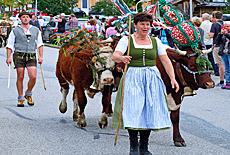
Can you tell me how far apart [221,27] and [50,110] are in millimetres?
5987

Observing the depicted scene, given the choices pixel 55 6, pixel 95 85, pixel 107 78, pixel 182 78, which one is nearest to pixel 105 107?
pixel 95 85

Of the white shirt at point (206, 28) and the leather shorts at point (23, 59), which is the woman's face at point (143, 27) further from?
the white shirt at point (206, 28)

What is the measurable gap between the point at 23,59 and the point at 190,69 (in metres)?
4.15

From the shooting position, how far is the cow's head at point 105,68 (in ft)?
22.5

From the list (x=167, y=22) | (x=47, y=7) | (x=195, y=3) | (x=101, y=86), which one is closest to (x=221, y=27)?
(x=167, y=22)

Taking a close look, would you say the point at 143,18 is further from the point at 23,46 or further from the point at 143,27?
the point at 23,46

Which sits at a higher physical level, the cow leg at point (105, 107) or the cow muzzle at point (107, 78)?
the cow muzzle at point (107, 78)

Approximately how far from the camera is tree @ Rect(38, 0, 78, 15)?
2062 inches

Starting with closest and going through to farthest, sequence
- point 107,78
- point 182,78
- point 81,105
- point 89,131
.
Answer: point 182,78 → point 107,78 → point 89,131 → point 81,105

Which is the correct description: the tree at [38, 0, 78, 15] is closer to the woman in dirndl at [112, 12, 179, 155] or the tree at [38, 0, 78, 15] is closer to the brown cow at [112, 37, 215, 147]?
the brown cow at [112, 37, 215, 147]

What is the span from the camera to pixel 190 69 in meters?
6.54

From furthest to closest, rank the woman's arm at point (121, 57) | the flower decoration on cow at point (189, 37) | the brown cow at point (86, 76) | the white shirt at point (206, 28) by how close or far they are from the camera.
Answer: the white shirt at point (206, 28)
the brown cow at point (86, 76)
the flower decoration on cow at point (189, 37)
the woman's arm at point (121, 57)

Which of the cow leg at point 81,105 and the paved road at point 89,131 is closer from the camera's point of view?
the paved road at point 89,131

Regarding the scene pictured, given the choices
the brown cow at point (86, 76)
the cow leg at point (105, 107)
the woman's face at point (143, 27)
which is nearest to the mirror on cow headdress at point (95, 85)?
the brown cow at point (86, 76)
